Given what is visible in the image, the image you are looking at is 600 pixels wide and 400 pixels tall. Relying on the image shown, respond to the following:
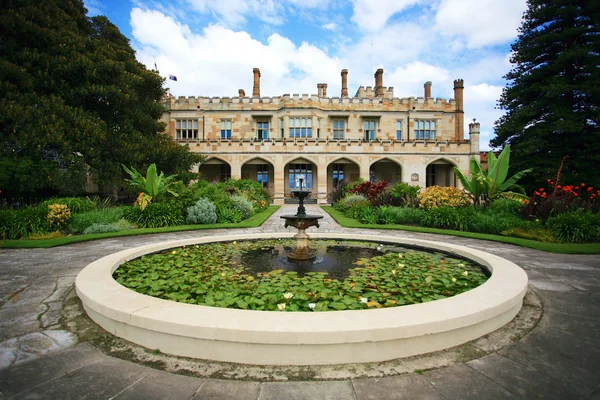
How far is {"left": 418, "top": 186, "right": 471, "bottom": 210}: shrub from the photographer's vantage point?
12.8m

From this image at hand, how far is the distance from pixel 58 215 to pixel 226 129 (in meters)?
19.5

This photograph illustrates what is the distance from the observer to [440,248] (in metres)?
6.35

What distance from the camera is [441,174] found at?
28.0 m

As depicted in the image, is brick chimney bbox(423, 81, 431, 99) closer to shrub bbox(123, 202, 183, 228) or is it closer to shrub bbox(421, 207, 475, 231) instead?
shrub bbox(421, 207, 475, 231)

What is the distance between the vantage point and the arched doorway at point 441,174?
86.1 feet

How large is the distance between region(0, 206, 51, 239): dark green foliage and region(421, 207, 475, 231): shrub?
12781 mm

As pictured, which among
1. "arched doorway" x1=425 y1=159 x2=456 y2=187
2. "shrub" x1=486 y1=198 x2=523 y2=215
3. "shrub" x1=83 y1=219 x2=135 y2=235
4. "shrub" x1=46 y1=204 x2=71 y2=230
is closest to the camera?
"shrub" x1=83 y1=219 x2=135 y2=235

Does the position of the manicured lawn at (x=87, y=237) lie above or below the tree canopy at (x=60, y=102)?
below

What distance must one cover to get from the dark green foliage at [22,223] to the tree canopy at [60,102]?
3753mm

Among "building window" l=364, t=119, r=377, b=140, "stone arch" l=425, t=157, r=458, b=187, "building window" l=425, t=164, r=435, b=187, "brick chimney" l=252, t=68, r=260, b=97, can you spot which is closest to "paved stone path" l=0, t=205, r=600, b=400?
"stone arch" l=425, t=157, r=458, b=187

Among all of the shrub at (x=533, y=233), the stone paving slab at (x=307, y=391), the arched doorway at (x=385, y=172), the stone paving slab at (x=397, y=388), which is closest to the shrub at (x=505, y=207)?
the shrub at (x=533, y=233)

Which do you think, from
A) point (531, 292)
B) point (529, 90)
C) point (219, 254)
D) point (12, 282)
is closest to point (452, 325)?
point (531, 292)

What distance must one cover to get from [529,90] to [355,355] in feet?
79.6

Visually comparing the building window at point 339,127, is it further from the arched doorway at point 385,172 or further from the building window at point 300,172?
the arched doorway at point 385,172
